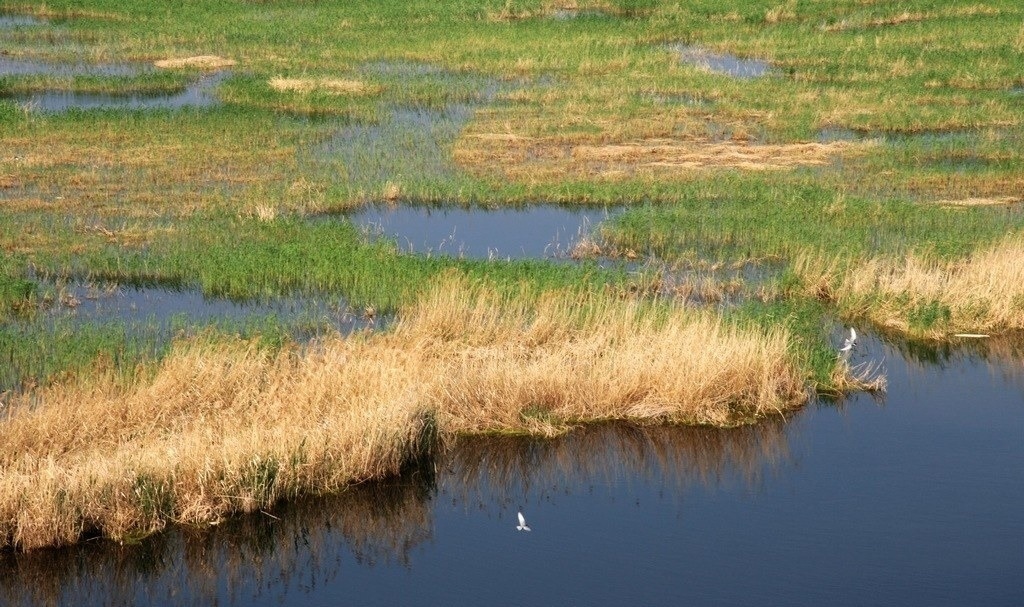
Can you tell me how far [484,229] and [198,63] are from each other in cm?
1498

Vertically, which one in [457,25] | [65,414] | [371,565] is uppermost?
[457,25]

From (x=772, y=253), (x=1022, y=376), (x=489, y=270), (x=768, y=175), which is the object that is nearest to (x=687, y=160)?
(x=768, y=175)

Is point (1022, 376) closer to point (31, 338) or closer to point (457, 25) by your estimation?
point (31, 338)

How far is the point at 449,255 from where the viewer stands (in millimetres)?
16203

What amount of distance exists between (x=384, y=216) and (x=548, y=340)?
6248mm

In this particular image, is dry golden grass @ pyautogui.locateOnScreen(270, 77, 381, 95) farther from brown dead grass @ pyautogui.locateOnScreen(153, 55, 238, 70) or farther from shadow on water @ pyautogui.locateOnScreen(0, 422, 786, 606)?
shadow on water @ pyautogui.locateOnScreen(0, 422, 786, 606)

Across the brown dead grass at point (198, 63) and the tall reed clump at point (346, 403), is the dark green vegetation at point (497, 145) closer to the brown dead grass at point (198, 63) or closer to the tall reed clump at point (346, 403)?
the brown dead grass at point (198, 63)

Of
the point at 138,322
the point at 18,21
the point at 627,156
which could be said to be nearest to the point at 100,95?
the point at 627,156

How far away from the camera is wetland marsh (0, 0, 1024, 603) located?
1090cm

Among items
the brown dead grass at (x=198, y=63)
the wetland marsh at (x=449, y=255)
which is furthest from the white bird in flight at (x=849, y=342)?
the brown dead grass at (x=198, y=63)

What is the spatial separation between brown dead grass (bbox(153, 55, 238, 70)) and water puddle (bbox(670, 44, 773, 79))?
34.3ft

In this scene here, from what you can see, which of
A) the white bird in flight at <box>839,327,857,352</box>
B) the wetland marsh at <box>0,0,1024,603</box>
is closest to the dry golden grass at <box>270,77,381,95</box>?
the wetland marsh at <box>0,0,1024,603</box>

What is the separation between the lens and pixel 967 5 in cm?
3578

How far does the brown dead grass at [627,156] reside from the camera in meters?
21.3
